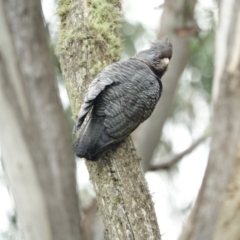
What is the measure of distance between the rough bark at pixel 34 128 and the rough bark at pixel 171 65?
12.7 feet

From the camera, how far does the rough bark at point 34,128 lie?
108cm

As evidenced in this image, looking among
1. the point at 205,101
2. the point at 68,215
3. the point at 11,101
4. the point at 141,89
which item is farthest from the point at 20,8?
the point at 205,101

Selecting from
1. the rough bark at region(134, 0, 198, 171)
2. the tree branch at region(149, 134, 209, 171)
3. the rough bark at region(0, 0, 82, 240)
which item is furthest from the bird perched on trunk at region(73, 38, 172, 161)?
the tree branch at region(149, 134, 209, 171)

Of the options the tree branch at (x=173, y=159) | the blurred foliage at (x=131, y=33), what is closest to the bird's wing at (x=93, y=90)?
the tree branch at (x=173, y=159)

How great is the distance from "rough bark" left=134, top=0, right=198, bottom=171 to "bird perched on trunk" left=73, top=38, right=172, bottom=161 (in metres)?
1.85

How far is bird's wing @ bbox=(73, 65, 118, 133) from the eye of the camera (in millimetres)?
2670

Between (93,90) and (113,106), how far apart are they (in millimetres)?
187

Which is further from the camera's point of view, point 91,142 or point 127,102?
point 127,102

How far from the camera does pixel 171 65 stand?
4.96 meters

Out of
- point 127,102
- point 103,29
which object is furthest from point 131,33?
point 127,102

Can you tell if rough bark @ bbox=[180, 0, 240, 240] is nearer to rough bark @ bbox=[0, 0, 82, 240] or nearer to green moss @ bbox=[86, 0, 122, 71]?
rough bark @ bbox=[0, 0, 82, 240]

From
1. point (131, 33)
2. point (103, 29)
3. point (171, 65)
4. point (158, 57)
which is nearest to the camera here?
point (103, 29)

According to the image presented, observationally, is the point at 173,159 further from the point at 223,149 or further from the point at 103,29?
the point at 223,149

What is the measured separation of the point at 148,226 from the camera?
2625mm
